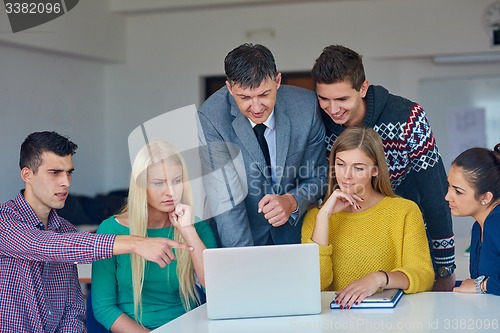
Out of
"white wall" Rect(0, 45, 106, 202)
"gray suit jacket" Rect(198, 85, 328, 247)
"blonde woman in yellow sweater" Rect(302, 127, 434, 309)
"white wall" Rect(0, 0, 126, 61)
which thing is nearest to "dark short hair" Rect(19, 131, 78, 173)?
"gray suit jacket" Rect(198, 85, 328, 247)

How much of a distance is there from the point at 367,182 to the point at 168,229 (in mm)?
793

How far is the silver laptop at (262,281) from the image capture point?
7.13 ft

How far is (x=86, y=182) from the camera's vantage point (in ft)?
25.1

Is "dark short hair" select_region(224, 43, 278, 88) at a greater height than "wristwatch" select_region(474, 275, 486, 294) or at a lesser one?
greater

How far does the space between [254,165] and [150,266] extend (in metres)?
0.56

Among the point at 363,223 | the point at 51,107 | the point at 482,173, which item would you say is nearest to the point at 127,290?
the point at 363,223

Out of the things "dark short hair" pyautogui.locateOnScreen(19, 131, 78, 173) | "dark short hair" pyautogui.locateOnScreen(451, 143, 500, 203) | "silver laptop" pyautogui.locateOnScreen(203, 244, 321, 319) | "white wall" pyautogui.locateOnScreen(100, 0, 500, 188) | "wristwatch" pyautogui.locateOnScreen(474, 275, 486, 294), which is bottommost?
"wristwatch" pyautogui.locateOnScreen(474, 275, 486, 294)

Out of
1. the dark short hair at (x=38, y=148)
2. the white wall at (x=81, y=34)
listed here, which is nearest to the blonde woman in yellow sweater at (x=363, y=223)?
the dark short hair at (x=38, y=148)

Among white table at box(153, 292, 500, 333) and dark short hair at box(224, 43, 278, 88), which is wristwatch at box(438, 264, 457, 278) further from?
dark short hair at box(224, 43, 278, 88)

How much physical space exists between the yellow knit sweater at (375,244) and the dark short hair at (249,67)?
57 centimetres

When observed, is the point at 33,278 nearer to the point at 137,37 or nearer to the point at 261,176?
the point at 261,176

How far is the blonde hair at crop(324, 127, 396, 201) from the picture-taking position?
2.67m

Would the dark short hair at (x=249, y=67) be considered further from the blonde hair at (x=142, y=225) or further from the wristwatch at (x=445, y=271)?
the wristwatch at (x=445, y=271)

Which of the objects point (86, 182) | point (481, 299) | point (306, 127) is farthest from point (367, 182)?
point (86, 182)
